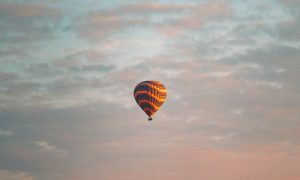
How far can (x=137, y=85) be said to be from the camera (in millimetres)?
149250

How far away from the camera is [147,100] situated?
147m

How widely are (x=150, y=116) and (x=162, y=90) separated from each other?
888 cm

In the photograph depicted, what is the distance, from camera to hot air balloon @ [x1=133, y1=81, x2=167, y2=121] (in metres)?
147

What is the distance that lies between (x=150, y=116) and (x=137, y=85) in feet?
34.2

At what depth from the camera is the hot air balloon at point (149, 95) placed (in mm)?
147000

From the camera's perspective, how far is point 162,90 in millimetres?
149750

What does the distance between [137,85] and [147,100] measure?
592 cm

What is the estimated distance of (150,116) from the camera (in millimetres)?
150000

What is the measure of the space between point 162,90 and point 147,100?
6.13 m

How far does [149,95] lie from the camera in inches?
5787

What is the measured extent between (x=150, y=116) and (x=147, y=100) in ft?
19.2
